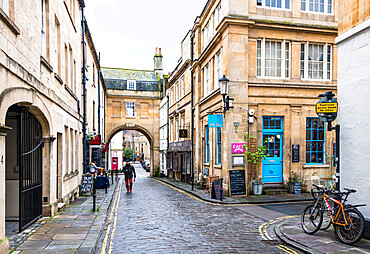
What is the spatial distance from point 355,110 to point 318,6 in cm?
1075

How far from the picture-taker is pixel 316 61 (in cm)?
1612

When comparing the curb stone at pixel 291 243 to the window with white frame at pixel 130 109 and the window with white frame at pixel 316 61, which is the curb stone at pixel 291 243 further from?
the window with white frame at pixel 130 109

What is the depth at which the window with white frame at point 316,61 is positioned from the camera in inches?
630

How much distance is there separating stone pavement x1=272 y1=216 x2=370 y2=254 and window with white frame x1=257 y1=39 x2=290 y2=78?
876 centimetres

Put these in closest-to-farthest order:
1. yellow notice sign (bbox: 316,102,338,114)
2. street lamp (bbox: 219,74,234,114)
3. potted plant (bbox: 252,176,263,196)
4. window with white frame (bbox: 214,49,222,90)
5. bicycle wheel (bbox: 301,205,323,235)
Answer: bicycle wheel (bbox: 301,205,323,235)
yellow notice sign (bbox: 316,102,338,114)
street lamp (bbox: 219,74,234,114)
potted plant (bbox: 252,176,263,196)
window with white frame (bbox: 214,49,222,90)

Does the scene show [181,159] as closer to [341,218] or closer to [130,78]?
[130,78]

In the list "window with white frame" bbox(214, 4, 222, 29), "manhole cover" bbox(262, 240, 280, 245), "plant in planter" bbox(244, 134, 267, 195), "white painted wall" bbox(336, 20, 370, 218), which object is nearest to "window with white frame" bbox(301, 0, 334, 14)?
"window with white frame" bbox(214, 4, 222, 29)

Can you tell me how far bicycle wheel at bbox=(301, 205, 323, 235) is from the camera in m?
7.74

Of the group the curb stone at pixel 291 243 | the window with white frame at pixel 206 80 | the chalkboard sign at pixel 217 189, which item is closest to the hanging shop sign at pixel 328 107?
the curb stone at pixel 291 243

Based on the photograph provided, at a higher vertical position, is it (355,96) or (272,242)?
(355,96)

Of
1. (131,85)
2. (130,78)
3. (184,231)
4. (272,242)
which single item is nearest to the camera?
(272,242)

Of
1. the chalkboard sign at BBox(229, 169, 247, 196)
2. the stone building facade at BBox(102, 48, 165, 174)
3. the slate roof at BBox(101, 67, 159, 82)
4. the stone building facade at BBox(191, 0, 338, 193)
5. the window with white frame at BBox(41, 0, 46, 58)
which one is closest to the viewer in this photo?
the window with white frame at BBox(41, 0, 46, 58)

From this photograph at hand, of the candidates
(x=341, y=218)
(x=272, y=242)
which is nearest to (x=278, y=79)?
(x=341, y=218)

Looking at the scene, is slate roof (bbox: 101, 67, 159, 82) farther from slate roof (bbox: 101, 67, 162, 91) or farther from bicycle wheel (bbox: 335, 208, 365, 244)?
bicycle wheel (bbox: 335, 208, 365, 244)
